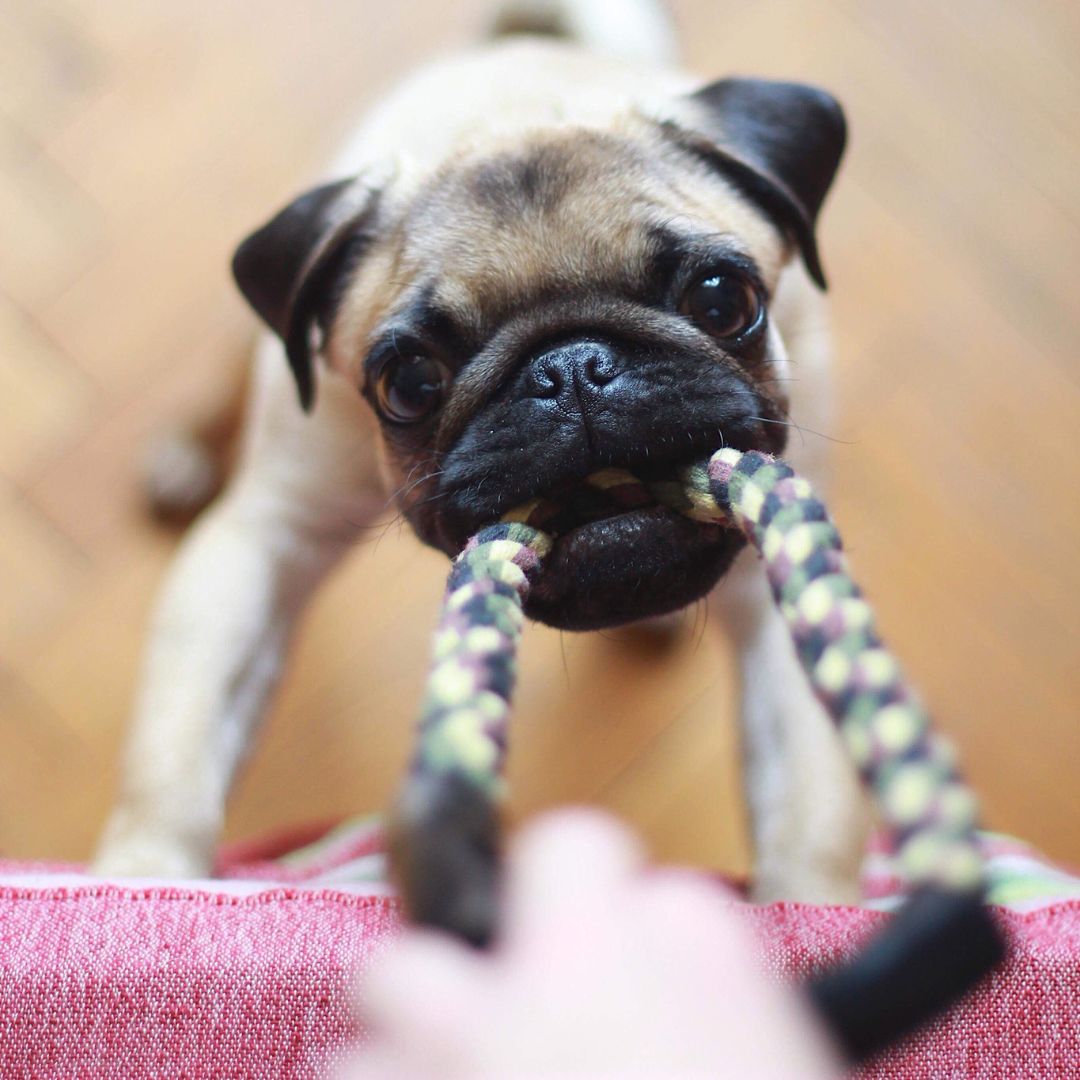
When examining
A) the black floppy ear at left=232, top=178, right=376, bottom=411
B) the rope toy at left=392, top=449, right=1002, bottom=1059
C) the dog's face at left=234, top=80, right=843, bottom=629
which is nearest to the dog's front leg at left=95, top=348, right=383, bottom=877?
the black floppy ear at left=232, top=178, right=376, bottom=411

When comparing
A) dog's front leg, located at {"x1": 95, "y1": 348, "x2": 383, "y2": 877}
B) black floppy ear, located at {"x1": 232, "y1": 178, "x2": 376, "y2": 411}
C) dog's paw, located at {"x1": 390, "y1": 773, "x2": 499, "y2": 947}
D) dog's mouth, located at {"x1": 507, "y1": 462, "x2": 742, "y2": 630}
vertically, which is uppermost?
dog's paw, located at {"x1": 390, "y1": 773, "x2": 499, "y2": 947}

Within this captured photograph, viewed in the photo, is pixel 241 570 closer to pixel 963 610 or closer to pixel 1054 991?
pixel 1054 991

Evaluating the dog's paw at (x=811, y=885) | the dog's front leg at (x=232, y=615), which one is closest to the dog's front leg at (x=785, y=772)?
the dog's paw at (x=811, y=885)

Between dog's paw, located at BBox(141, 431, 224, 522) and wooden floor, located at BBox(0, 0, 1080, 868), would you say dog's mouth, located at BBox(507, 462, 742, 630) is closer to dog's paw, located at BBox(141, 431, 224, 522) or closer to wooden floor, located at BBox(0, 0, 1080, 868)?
wooden floor, located at BBox(0, 0, 1080, 868)

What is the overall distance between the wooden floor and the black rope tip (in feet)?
6.27

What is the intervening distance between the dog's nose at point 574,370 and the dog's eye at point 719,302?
7.4 inches

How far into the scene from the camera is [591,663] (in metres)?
2.72

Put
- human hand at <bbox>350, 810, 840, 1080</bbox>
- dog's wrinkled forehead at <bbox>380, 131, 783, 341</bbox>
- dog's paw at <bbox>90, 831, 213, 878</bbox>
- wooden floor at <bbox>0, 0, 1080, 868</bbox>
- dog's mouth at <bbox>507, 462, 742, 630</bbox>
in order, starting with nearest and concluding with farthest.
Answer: human hand at <bbox>350, 810, 840, 1080</bbox> → dog's mouth at <bbox>507, 462, 742, 630</bbox> → dog's wrinkled forehead at <bbox>380, 131, 783, 341</bbox> → dog's paw at <bbox>90, 831, 213, 878</bbox> → wooden floor at <bbox>0, 0, 1080, 868</bbox>

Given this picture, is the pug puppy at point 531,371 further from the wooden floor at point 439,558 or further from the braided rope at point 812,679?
the wooden floor at point 439,558

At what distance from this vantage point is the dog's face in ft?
4.21

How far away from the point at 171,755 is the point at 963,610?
6.72ft

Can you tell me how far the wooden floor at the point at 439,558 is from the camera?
2676mm

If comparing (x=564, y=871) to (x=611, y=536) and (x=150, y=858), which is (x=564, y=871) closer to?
(x=611, y=536)

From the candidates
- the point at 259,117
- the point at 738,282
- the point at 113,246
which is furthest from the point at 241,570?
the point at 259,117
